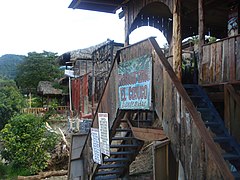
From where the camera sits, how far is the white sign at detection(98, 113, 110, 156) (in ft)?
21.2

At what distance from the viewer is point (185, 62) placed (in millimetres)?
7012

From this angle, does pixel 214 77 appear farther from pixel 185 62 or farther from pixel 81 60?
pixel 81 60

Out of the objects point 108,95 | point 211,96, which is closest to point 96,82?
point 108,95

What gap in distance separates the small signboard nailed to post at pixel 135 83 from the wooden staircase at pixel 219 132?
1.05m

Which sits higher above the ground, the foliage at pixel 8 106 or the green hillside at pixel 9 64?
the green hillside at pixel 9 64

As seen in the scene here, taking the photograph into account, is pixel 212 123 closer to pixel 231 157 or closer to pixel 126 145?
pixel 231 157

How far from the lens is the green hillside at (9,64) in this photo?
48.5m

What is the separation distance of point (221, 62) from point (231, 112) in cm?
101

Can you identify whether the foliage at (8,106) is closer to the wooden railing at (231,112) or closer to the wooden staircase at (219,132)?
the wooden staircase at (219,132)

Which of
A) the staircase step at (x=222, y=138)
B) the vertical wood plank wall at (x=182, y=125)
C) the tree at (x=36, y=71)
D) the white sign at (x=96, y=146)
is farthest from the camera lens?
the tree at (x=36, y=71)

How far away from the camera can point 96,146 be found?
7.06m

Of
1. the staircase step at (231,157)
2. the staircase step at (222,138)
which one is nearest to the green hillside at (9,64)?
the staircase step at (222,138)

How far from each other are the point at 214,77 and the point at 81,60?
1717 centimetres

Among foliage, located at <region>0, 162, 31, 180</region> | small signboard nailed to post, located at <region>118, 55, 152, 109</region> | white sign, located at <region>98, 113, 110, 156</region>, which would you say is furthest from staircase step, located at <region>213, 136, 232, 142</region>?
foliage, located at <region>0, 162, 31, 180</region>
